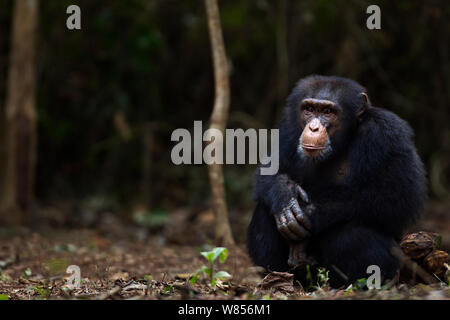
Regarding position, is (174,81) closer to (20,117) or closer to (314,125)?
(20,117)

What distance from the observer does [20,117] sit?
390 inches

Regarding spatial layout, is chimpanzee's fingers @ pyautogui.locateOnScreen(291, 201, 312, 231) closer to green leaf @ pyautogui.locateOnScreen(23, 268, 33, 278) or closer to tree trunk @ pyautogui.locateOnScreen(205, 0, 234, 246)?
tree trunk @ pyautogui.locateOnScreen(205, 0, 234, 246)

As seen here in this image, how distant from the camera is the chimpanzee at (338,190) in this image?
206 inches

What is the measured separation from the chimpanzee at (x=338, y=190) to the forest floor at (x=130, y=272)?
34 centimetres

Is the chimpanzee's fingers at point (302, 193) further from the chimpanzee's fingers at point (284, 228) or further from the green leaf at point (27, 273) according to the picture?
the green leaf at point (27, 273)

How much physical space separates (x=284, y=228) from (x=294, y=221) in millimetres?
112

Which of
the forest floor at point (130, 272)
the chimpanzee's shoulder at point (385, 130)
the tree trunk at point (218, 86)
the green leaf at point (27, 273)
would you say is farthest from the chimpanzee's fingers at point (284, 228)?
the green leaf at point (27, 273)

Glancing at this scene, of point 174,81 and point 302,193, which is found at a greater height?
point 174,81

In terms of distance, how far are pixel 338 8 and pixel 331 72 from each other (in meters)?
1.24

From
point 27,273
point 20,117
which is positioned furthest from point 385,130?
point 20,117

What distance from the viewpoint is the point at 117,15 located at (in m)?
11.3
